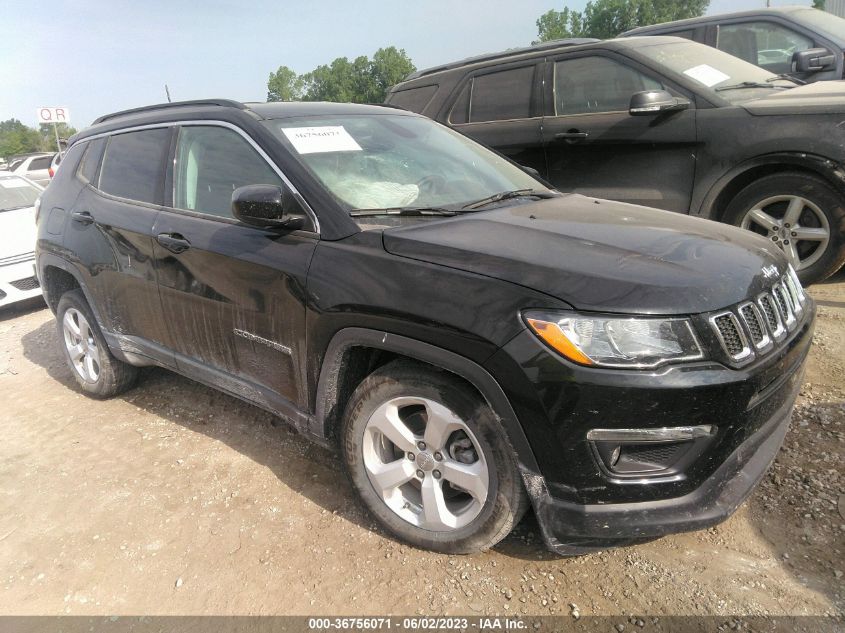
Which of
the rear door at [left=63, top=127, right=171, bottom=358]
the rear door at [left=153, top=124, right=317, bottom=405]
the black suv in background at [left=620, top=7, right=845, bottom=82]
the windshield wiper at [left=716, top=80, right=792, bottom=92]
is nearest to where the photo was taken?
the rear door at [left=153, top=124, right=317, bottom=405]

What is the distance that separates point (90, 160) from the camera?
3.78 metres

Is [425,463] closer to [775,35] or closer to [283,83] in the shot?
[775,35]

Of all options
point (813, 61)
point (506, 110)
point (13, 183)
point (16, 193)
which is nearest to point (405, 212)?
point (506, 110)

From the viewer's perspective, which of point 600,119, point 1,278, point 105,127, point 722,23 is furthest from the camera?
point 722,23

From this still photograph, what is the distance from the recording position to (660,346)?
1774 mm

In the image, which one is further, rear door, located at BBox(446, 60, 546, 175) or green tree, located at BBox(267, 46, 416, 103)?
green tree, located at BBox(267, 46, 416, 103)

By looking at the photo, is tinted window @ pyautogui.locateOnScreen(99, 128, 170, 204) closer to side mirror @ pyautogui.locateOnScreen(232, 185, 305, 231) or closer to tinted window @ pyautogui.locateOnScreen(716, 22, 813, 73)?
side mirror @ pyautogui.locateOnScreen(232, 185, 305, 231)

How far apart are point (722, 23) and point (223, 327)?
6.62 m

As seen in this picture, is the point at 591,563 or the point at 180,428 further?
the point at 180,428

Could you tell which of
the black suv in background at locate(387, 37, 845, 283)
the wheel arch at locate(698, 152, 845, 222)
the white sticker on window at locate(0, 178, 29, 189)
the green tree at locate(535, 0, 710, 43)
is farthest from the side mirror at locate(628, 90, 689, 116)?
the green tree at locate(535, 0, 710, 43)

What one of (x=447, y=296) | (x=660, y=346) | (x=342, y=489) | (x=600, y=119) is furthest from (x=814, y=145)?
(x=342, y=489)

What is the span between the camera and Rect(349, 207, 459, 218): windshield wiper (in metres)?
2.41

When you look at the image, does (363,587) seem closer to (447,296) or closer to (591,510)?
(591,510)

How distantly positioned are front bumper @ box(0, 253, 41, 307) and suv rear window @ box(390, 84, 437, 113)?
424 centimetres
